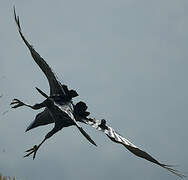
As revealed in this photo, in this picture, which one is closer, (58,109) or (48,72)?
(58,109)

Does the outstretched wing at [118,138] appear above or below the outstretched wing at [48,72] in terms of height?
below

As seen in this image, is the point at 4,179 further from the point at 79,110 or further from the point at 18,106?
the point at 79,110

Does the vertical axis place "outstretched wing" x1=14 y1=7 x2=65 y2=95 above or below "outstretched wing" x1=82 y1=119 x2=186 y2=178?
above

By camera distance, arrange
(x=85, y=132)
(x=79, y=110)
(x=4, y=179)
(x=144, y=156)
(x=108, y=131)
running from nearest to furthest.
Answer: (x=144, y=156) < (x=85, y=132) < (x=108, y=131) < (x=79, y=110) < (x=4, y=179)

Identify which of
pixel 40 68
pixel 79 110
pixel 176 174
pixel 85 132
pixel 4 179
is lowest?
pixel 4 179

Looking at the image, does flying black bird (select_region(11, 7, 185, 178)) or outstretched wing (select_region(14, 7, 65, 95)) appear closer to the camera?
flying black bird (select_region(11, 7, 185, 178))

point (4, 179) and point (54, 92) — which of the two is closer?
point (54, 92)

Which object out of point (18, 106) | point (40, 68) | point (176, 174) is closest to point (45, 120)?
point (18, 106)

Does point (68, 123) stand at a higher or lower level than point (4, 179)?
higher

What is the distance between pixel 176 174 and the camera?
5.22 metres

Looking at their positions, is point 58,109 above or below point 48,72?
below

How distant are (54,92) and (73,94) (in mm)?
457

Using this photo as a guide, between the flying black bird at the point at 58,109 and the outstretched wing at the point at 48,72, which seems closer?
the flying black bird at the point at 58,109

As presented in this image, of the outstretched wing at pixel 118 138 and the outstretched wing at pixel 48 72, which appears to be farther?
the outstretched wing at pixel 48 72
